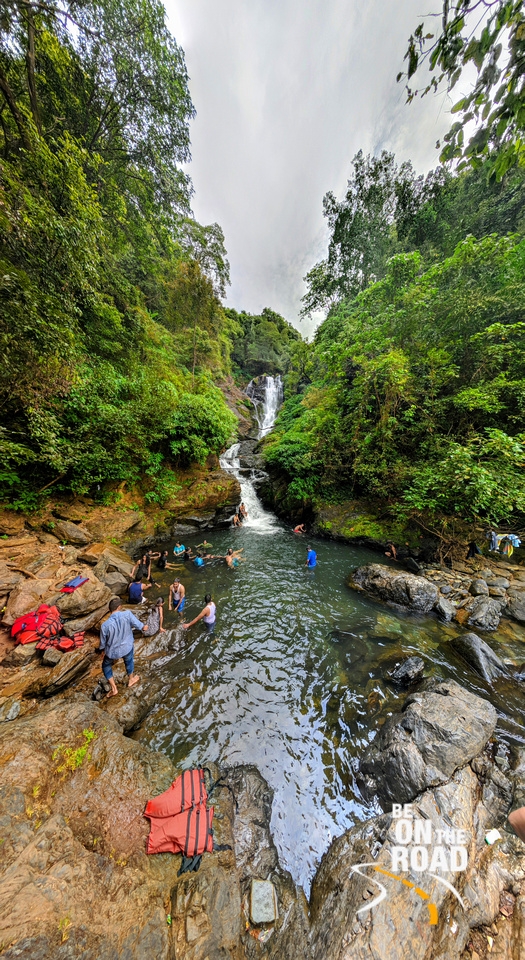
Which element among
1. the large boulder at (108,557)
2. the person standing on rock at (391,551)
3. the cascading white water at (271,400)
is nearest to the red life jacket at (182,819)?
the large boulder at (108,557)

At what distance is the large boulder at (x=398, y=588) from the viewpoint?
8.06 m

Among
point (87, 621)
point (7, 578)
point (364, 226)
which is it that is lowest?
point (87, 621)

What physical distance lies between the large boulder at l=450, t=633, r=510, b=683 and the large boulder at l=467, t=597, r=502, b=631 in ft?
3.63

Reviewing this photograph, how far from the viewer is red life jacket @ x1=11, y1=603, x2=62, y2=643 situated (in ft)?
16.5

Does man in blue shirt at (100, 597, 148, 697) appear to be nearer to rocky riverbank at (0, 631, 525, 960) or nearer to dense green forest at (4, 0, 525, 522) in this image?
rocky riverbank at (0, 631, 525, 960)

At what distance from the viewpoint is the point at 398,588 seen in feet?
27.6

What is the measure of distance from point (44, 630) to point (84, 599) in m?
0.98

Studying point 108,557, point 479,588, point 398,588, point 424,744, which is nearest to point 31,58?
point 108,557

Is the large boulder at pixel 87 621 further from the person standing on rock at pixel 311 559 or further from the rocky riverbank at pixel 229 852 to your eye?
the person standing on rock at pixel 311 559

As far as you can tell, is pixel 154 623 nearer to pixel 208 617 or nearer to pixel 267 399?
pixel 208 617

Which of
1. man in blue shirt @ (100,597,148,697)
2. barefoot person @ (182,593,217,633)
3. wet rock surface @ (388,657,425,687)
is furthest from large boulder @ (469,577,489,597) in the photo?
man in blue shirt @ (100,597,148,697)

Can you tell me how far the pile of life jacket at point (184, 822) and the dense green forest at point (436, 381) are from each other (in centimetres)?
904

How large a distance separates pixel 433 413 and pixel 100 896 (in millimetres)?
14042

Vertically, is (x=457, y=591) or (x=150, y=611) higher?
(x=457, y=591)
